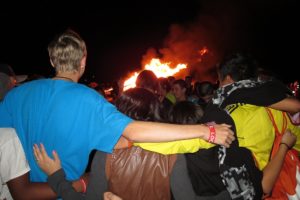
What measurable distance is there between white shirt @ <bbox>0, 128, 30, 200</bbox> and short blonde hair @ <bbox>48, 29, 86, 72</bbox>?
0.62m

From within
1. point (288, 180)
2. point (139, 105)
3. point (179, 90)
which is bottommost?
point (288, 180)

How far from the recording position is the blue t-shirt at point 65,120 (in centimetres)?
198

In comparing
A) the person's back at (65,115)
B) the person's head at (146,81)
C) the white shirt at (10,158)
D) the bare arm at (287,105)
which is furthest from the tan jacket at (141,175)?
the person's head at (146,81)

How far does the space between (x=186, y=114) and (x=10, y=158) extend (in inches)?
66.9

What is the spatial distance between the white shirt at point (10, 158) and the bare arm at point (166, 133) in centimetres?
80

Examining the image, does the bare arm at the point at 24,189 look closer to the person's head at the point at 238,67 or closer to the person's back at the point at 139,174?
the person's back at the point at 139,174

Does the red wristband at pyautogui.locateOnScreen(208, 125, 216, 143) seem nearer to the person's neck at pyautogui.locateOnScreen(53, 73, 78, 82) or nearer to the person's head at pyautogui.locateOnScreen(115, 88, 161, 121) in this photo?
the person's head at pyautogui.locateOnScreen(115, 88, 161, 121)

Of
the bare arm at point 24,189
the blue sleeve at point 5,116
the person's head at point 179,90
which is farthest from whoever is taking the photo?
the person's head at point 179,90

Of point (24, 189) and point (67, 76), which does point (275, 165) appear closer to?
point (67, 76)

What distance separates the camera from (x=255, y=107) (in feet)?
8.00

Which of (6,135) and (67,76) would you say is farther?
(67,76)

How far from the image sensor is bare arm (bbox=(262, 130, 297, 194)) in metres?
2.42

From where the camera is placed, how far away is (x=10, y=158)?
6.55 ft

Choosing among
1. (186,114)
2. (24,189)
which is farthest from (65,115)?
(186,114)
